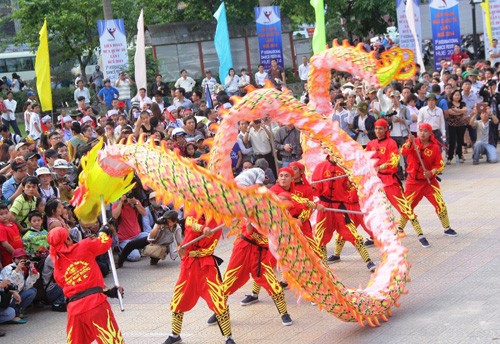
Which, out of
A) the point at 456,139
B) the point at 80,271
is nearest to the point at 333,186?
the point at 80,271

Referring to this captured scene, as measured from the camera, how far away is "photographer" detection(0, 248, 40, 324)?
33.8ft

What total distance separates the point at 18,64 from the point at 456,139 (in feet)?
80.8

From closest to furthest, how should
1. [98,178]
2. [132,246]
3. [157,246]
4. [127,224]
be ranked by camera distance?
1. [98,178]
2. [157,246]
3. [132,246]
4. [127,224]

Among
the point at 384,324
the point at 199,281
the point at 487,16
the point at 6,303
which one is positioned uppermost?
the point at 487,16

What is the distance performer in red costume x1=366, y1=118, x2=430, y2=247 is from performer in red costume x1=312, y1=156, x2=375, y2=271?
89 centimetres

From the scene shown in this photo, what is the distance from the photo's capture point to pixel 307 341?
29.4ft

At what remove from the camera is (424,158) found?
41.3ft

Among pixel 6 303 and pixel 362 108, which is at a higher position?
pixel 362 108

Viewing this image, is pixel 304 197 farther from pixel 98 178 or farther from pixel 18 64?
pixel 18 64

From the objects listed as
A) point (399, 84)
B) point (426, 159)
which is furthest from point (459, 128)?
point (426, 159)

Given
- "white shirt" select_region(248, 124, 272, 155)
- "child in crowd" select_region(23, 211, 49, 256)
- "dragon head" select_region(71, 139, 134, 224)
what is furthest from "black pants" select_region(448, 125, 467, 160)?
"dragon head" select_region(71, 139, 134, 224)

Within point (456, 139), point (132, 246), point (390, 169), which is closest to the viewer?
point (390, 169)

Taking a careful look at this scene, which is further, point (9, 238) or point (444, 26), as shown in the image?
point (444, 26)

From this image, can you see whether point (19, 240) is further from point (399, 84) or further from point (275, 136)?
point (399, 84)
